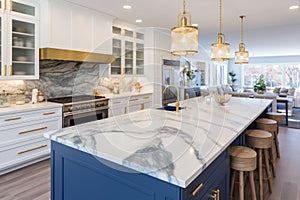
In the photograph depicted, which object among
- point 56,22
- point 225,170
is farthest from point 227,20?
point 225,170

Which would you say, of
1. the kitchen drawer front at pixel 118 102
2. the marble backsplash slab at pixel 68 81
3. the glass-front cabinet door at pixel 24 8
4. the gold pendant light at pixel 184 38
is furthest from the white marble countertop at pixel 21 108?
the gold pendant light at pixel 184 38

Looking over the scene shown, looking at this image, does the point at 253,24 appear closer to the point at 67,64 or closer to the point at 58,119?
the point at 67,64

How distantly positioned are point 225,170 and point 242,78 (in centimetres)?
1279

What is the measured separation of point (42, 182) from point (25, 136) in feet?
2.34

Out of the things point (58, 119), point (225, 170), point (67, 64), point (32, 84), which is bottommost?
point (225, 170)

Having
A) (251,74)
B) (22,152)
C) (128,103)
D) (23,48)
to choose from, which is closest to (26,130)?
(22,152)

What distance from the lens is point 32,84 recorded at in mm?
3443

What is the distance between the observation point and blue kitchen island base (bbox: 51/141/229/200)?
108cm

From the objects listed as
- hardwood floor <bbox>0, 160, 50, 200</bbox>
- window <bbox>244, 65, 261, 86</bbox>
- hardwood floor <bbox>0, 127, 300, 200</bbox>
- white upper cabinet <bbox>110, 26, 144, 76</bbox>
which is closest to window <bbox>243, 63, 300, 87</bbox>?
window <bbox>244, 65, 261, 86</bbox>

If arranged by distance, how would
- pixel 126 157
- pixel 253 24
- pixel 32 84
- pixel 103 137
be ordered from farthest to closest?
1. pixel 253 24
2. pixel 32 84
3. pixel 103 137
4. pixel 126 157

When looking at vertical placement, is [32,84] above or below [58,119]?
above

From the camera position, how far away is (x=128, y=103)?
181 inches

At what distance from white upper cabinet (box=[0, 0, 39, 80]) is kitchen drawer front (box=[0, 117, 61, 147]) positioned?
0.72 metres

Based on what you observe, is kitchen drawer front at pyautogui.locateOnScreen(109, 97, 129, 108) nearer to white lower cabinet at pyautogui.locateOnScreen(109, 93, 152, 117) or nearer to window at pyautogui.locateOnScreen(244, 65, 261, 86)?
white lower cabinet at pyautogui.locateOnScreen(109, 93, 152, 117)
